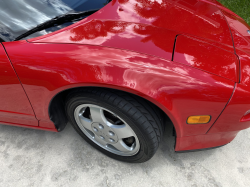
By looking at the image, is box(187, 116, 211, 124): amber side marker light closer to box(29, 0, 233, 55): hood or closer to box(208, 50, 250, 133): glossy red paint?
box(208, 50, 250, 133): glossy red paint

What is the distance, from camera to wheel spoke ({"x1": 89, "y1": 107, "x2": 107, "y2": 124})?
1.40m

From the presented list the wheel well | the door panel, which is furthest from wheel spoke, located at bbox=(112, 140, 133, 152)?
the door panel

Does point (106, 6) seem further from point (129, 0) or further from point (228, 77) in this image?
point (228, 77)

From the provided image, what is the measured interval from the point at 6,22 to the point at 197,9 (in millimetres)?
1483

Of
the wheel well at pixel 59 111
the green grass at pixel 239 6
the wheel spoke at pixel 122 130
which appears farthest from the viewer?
the green grass at pixel 239 6

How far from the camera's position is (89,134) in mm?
1679

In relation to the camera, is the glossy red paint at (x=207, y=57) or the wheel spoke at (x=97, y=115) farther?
the wheel spoke at (x=97, y=115)

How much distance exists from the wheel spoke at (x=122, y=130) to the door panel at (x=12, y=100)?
666 millimetres

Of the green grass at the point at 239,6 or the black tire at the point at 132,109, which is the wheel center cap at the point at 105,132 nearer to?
the black tire at the point at 132,109

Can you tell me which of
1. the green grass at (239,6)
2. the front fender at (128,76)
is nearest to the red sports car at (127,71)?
the front fender at (128,76)

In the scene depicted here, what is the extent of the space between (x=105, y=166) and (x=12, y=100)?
0.89 metres

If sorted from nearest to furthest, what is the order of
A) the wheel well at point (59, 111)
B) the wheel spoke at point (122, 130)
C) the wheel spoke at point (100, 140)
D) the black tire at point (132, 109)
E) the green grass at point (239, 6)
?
the black tire at point (132, 109), the wheel spoke at point (122, 130), the wheel well at point (59, 111), the wheel spoke at point (100, 140), the green grass at point (239, 6)

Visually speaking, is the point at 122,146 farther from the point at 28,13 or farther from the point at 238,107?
the point at 28,13

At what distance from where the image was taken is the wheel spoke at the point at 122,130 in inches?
53.7
